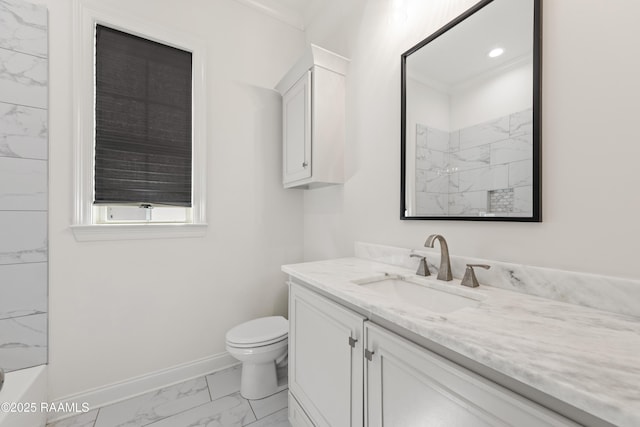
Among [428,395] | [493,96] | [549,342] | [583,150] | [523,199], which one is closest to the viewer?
[549,342]

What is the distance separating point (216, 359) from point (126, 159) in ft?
5.17

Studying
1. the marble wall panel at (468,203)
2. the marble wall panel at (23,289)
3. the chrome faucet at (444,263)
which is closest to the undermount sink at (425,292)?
the chrome faucet at (444,263)

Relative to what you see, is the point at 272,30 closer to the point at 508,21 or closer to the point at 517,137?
the point at 508,21

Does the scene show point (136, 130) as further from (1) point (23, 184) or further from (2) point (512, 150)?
(2) point (512, 150)

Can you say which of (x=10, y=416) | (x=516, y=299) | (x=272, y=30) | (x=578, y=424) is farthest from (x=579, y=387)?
(x=272, y=30)

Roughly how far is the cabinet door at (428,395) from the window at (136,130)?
1.56 m

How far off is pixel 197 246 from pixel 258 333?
78 centimetres

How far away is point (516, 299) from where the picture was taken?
0.88 metres

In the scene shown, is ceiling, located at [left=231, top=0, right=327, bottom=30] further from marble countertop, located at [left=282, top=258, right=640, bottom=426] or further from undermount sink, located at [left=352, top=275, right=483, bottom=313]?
marble countertop, located at [left=282, top=258, right=640, bottom=426]

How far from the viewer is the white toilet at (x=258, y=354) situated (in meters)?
1.61

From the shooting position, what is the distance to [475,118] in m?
1.13

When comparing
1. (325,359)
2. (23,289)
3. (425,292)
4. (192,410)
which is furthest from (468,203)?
(23,289)

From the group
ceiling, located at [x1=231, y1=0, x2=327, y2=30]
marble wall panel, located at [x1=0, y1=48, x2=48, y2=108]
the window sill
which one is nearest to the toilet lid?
the window sill

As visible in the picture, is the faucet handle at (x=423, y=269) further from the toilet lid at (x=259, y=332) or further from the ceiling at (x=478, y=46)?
the toilet lid at (x=259, y=332)
